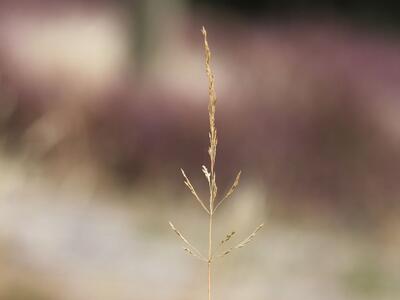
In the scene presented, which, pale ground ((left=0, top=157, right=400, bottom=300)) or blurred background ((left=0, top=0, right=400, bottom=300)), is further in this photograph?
blurred background ((left=0, top=0, right=400, bottom=300))

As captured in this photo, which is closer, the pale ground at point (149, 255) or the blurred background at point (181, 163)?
the pale ground at point (149, 255)

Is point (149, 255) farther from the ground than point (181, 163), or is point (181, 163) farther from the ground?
point (181, 163)

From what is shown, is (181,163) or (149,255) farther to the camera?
(181,163)

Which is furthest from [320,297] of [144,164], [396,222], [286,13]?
[286,13]
